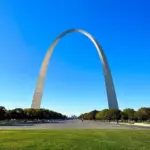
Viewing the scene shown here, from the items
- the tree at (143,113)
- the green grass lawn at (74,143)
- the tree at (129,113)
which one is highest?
the tree at (129,113)

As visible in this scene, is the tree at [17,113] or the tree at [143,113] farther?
the tree at [17,113]

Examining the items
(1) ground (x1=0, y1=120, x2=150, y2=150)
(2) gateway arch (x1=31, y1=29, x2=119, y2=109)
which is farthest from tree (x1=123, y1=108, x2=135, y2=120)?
(1) ground (x1=0, y1=120, x2=150, y2=150)

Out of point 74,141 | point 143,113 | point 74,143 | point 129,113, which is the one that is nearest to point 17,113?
point 129,113

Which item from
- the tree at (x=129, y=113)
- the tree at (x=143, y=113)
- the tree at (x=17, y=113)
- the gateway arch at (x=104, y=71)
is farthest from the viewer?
the tree at (x=17, y=113)

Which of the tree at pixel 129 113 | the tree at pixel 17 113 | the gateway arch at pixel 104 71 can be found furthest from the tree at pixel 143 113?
the tree at pixel 17 113

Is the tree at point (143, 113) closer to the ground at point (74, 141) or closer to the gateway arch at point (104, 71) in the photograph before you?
the gateway arch at point (104, 71)

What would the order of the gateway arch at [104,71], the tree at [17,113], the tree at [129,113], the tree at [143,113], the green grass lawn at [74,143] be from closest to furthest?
the green grass lawn at [74,143] → the gateway arch at [104,71] → the tree at [143,113] → the tree at [129,113] → the tree at [17,113]

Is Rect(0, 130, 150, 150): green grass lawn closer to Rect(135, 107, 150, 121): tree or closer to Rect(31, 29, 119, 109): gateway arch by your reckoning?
Rect(31, 29, 119, 109): gateway arch

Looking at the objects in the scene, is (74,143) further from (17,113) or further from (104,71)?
(17,113)

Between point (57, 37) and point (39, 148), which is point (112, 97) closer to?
point (57, 37)

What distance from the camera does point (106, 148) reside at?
567 inches

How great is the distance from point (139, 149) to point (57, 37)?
189 feet

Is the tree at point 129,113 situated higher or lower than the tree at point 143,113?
higher

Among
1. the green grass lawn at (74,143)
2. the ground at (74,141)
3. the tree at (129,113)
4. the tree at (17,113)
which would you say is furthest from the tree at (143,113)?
the green grass lawn at (74,143)
